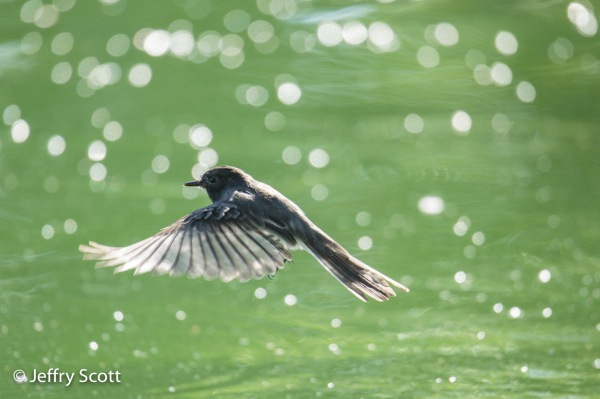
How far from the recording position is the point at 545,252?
6.25 meters

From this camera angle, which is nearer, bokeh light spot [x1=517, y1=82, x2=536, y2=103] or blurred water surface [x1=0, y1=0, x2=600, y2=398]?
blurred water surface [x1=0, y1=0, x2=600, y2=398]

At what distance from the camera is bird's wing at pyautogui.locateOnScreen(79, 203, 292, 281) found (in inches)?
134

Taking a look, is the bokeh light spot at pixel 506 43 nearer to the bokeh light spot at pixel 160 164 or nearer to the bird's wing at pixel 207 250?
the bokeh light spot at pixel 160 164

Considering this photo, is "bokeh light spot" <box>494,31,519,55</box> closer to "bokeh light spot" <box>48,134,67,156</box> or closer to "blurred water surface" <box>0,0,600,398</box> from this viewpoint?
"blurred water surface" <box>0,0,600,398</box>

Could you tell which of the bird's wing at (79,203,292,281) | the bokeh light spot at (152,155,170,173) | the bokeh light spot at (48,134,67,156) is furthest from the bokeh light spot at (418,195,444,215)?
the bokeh light spot at (48,134,67,156)

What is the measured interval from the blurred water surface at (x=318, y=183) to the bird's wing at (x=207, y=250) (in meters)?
1.12

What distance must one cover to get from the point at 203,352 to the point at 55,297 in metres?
1.36

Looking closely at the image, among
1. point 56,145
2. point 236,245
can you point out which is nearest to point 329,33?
point 56,145

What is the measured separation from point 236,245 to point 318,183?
3.57m

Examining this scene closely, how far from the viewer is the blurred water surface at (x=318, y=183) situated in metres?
4.80

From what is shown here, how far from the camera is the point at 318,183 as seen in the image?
7289 millimetres

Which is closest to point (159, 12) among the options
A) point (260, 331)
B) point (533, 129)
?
point (533, 129)

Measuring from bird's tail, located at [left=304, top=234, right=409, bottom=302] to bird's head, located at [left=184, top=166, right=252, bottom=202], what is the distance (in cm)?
63

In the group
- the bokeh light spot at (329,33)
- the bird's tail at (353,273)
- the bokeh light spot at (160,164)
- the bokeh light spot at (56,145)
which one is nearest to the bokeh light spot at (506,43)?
the bokeh light spot at (329,33)
